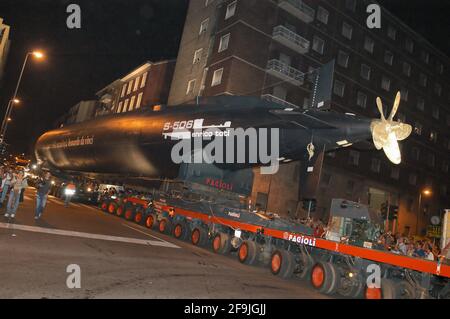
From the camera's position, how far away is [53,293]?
6.05 meters

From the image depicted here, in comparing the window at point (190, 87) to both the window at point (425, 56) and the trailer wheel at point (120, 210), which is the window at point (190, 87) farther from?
the window at point (425, 56)

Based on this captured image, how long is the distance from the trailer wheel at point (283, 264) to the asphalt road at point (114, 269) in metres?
0.28

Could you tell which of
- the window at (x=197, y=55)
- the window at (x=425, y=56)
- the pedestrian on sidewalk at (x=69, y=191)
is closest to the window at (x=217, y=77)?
the window at (x=197, y=55)

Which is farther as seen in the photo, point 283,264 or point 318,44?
point 318,44

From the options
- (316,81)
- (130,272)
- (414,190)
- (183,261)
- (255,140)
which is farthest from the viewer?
(414,190)

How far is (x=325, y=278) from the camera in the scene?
977 cm

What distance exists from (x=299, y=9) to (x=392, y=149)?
2913 cm

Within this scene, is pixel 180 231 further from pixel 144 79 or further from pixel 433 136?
pixel 433 136

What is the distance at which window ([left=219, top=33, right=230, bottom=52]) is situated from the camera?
34422mm

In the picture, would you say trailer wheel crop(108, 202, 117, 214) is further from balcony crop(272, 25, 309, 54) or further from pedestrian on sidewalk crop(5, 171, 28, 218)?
balcony crop(272, 25, 309, 54)

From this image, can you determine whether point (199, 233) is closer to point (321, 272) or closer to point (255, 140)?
point (255, 140)

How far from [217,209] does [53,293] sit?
8615mm

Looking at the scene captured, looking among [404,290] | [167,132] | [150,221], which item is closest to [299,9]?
[167,132]
